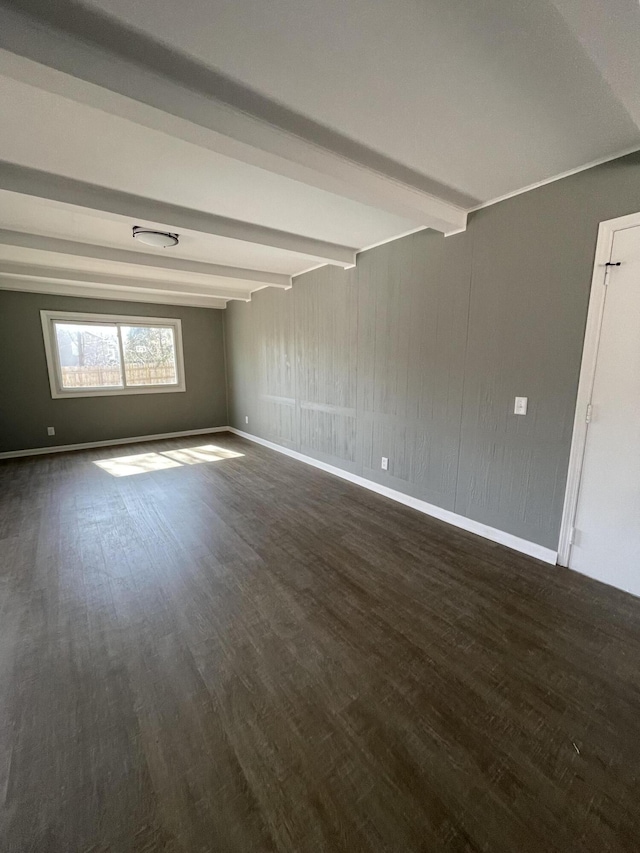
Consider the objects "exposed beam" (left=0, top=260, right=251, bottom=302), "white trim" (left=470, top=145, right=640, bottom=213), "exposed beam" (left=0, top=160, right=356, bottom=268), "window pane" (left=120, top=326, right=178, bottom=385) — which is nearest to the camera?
"white trim" (left=470, top=145, right=640, bottom=213)

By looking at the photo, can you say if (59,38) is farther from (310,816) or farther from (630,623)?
(630,623)

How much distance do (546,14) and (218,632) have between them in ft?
9.40

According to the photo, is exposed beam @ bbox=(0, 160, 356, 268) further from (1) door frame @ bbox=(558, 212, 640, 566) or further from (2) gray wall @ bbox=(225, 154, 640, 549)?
(1) door frame @ bbox=(558, 212, 640, 566)

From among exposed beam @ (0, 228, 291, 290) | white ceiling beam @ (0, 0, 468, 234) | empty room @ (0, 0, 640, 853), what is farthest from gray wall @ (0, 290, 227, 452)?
white ceiling beam @ (0, 0, 468, 234)

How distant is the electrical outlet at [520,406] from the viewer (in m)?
2.47

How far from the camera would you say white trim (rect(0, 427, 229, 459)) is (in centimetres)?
521

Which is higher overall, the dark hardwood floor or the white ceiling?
the white ceiling

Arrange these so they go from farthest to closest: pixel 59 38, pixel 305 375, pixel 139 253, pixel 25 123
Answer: pixel 305 375, pixel 139 253, pixel 25 123, pixel 59 38

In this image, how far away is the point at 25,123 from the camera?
1.67 m

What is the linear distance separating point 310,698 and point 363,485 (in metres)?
2.62

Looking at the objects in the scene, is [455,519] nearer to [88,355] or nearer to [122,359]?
[122,359]

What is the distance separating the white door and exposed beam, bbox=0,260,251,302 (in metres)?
4.92

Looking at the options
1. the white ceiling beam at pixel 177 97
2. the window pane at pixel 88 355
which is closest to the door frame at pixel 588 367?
the white ceiling beam at pixel 177 97

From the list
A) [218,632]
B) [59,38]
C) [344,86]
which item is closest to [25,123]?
[59,38]
